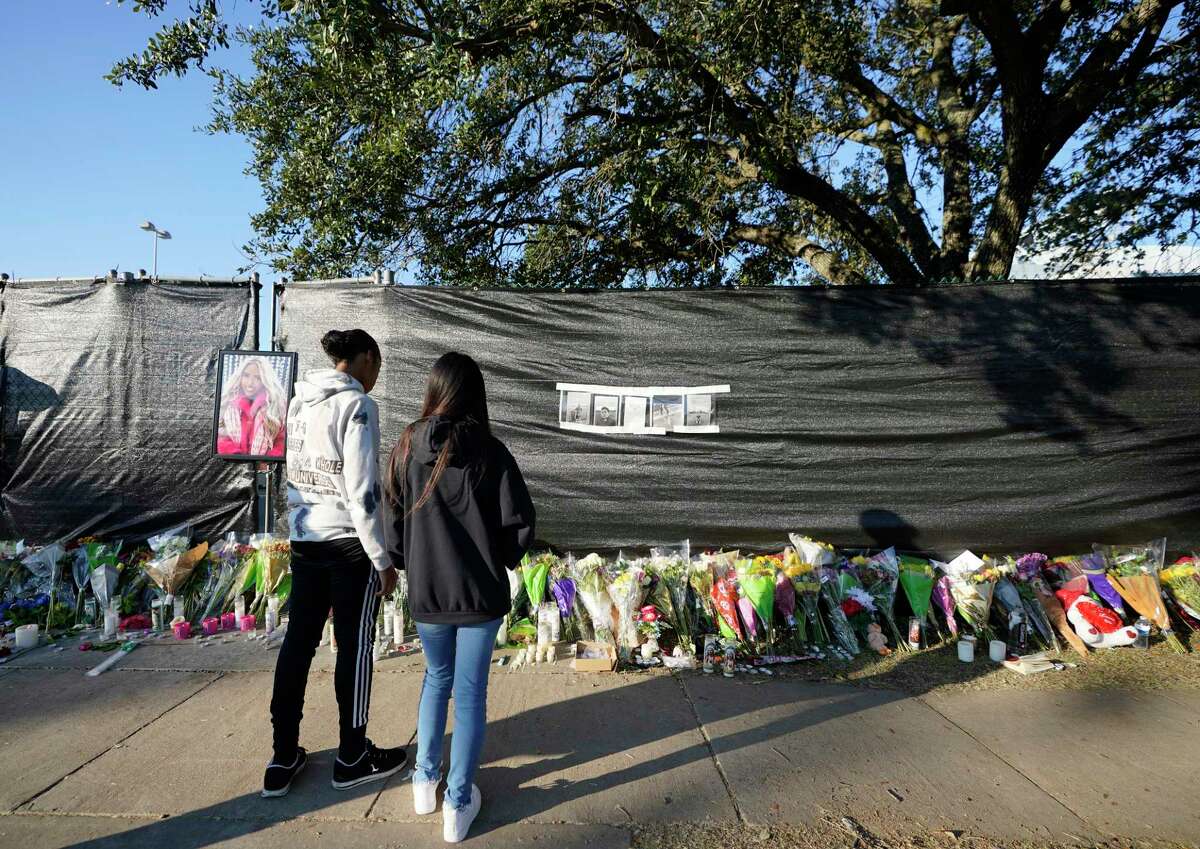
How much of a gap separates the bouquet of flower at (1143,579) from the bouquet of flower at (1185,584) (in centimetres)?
7

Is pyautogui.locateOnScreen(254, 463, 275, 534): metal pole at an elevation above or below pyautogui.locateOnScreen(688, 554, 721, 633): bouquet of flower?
above

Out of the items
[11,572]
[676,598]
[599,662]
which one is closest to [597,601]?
[599,662]

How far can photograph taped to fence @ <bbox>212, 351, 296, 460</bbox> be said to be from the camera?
15.2 ft

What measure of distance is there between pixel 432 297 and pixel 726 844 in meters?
3.77

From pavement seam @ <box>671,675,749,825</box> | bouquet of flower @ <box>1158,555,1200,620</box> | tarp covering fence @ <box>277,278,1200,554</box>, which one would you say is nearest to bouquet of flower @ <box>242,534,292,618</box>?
tarp covering fence @ <box>277,278,1200,554</box>

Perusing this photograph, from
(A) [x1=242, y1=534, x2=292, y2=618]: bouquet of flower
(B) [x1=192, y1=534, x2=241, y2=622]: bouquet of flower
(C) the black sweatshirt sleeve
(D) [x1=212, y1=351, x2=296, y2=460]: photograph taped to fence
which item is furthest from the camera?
(D) [x1=212, y1=351, x2=296, y2=460]: photograph taped to fence

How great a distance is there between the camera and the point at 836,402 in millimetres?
4684

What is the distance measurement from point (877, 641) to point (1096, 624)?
1310 mm

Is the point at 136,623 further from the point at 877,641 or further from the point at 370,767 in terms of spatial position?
the point at 877,641

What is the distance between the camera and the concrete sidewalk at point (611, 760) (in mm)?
2477

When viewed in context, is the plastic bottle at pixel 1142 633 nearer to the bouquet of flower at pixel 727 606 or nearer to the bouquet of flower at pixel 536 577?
the bouquet of flower at pixel 727 606

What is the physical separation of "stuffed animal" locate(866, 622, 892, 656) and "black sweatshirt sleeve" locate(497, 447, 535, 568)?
278cm

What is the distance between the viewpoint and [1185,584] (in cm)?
433

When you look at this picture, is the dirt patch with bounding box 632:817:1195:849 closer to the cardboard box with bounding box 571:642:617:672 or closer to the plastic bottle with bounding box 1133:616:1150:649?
the cardboard box with bounding box 571:642:617:672
